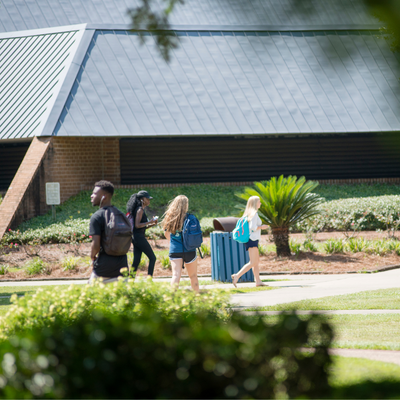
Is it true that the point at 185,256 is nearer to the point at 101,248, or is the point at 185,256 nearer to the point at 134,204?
the point at 134,204

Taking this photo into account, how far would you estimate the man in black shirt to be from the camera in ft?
20.2

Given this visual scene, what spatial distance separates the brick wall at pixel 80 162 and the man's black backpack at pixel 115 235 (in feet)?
44.8

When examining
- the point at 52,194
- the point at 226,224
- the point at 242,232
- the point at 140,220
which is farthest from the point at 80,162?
the point at 242,232

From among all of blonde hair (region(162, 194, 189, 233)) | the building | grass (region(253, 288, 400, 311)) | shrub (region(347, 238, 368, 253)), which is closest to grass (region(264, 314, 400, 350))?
grass (region(253, 288, 400, 311))

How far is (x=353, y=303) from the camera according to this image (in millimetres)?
8242

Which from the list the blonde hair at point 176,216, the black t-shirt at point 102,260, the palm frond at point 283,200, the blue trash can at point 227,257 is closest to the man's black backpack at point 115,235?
the black t-shirt at point 102,260

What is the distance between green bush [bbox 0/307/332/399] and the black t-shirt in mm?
3390

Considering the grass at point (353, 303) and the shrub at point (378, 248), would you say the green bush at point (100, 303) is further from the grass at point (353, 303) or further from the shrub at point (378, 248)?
the shrub at point (378, 248)

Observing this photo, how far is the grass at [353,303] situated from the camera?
7.82 m

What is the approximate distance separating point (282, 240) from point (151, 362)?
446 inches

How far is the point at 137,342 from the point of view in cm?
263

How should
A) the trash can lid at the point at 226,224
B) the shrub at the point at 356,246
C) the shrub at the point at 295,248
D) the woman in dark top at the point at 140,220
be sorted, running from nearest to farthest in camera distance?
the woman in dark top at the point at 140,220 → the trash can lid at the point at 226,224 → the shrub at the point at 295,248 → the shrub at the point at 356,246

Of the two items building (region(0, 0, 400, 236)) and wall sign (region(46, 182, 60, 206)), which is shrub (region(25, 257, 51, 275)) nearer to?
building (region(0, 0, 400, 236))

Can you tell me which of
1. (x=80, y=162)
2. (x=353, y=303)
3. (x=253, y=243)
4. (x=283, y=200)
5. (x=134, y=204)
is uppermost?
(x=80, y=162)
